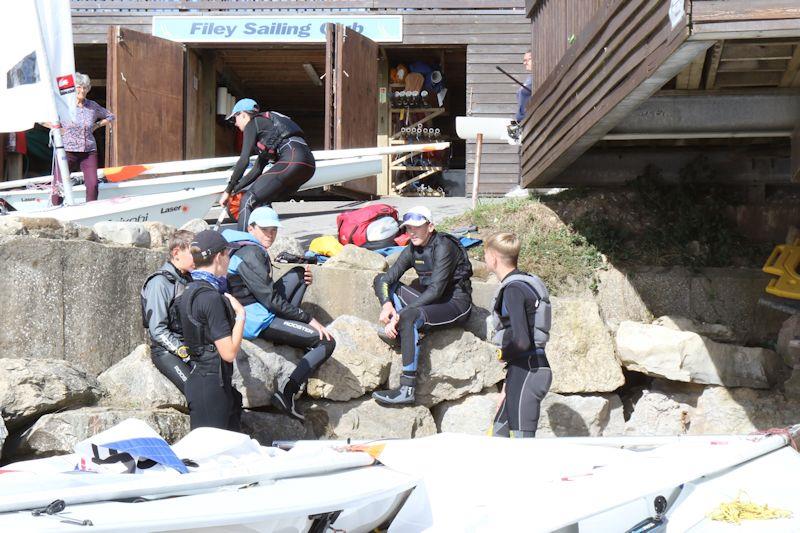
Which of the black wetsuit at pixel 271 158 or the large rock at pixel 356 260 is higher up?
the black wetsuit at pixel 271 158

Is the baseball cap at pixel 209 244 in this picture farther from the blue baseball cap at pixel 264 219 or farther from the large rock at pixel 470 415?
the large rock at pixel 470 415

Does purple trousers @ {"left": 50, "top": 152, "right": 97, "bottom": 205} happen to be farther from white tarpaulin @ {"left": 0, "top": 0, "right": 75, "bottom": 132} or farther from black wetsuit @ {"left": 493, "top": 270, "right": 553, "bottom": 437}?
black wetsuit @ {"left": 493, "top": 270, "right": 553, "bottom": 437}

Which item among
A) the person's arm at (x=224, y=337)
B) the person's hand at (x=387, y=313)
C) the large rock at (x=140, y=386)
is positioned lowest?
the large rock at (x=140, y=386)

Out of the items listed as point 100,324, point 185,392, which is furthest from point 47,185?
point 185,392

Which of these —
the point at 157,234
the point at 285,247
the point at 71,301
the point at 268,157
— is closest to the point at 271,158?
the point at 268,157

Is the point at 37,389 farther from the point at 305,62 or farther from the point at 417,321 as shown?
the point at 305,62

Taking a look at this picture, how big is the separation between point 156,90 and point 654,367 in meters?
8.82

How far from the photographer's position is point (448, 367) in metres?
7.57

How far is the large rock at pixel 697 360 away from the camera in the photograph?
8.11 meters

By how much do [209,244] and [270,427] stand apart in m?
1.90

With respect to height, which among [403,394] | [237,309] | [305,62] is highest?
[305,62]

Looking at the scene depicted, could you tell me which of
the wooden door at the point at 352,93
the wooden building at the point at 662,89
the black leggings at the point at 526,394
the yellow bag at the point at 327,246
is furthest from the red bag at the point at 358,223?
the wooden door at the point at 352,93

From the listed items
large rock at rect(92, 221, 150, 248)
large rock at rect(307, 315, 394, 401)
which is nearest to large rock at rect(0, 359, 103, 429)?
large rock at rect(92, 221, 150, 248)

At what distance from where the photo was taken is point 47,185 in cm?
1187
